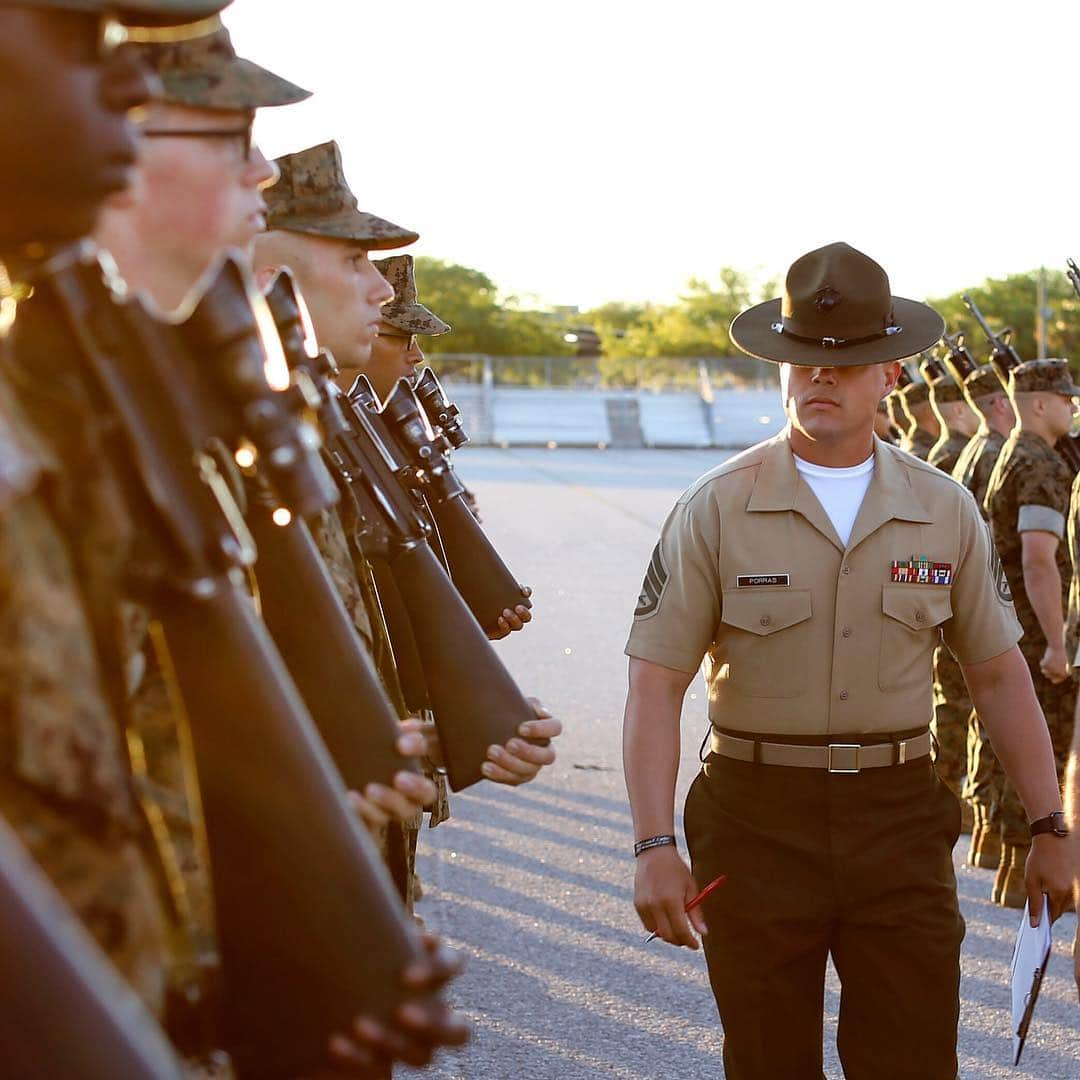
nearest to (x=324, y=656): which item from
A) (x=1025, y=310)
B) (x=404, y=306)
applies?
(x=404, y=306)

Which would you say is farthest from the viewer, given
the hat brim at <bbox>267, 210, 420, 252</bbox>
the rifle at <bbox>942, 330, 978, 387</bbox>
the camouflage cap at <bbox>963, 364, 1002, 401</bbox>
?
the rifle at <bbox>942, 330, 978, 387</bbox>

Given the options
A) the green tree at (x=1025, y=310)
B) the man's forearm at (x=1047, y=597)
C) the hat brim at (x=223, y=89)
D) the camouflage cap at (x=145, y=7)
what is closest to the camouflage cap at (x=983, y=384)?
the man's forearm at (x=1047, y=597)

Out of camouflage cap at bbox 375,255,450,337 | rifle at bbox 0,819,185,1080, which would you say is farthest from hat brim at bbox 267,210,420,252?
rifle at bbox 0,819,185,1080

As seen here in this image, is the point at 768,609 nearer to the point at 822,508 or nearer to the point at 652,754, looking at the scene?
the point at 822,508

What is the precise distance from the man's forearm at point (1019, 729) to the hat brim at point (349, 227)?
1733mm

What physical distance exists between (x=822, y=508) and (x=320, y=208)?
4.53 feet

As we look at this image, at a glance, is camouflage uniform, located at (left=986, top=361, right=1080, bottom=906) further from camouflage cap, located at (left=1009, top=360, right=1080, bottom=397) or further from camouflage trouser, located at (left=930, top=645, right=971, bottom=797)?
camouflage trouser, located at (left=930, top=645, right=971, bottom=797)

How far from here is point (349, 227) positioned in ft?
12.7

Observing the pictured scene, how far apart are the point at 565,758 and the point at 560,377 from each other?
1954 inches

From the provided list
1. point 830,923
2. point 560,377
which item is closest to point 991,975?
point 830,923

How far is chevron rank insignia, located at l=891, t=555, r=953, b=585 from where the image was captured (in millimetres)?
3902

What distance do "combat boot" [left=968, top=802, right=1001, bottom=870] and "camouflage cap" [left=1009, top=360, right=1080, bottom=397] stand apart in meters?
1.99

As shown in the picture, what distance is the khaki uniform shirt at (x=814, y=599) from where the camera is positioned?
3.84 m

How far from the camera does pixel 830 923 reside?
3.81 meters
